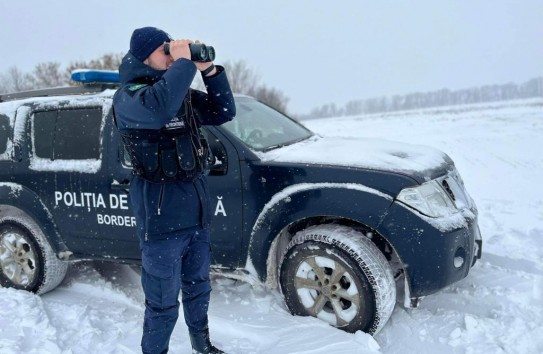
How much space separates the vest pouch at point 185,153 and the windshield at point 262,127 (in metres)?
0.87

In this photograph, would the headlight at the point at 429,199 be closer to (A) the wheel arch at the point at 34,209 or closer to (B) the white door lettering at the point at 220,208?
(B) the white door lettering at the point at 220,208

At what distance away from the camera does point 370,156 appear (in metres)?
2.89

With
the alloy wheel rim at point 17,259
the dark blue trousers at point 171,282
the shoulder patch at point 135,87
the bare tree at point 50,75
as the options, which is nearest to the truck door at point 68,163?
the alloy wheel rim at point 17,259

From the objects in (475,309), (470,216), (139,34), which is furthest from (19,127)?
(475,309)

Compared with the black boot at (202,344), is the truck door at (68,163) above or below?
above

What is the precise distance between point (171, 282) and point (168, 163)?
0.63 m

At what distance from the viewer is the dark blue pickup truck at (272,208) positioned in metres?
2.62

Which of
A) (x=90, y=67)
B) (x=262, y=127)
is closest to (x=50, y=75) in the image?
(x=90, y=67)

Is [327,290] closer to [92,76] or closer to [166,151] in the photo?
[166,151]

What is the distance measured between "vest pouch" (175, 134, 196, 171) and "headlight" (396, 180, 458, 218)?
1240 millimetres

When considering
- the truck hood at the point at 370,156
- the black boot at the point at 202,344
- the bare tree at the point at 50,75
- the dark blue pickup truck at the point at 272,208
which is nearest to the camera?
the black boot at the point at 202,344

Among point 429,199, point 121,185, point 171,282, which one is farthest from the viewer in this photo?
point 121,185

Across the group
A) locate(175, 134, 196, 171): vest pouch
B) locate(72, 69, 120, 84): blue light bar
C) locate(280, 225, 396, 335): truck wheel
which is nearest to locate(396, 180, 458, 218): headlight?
locate(280, 225, 396, 335): truck wheel

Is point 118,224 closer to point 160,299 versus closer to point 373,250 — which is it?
point 160,299
